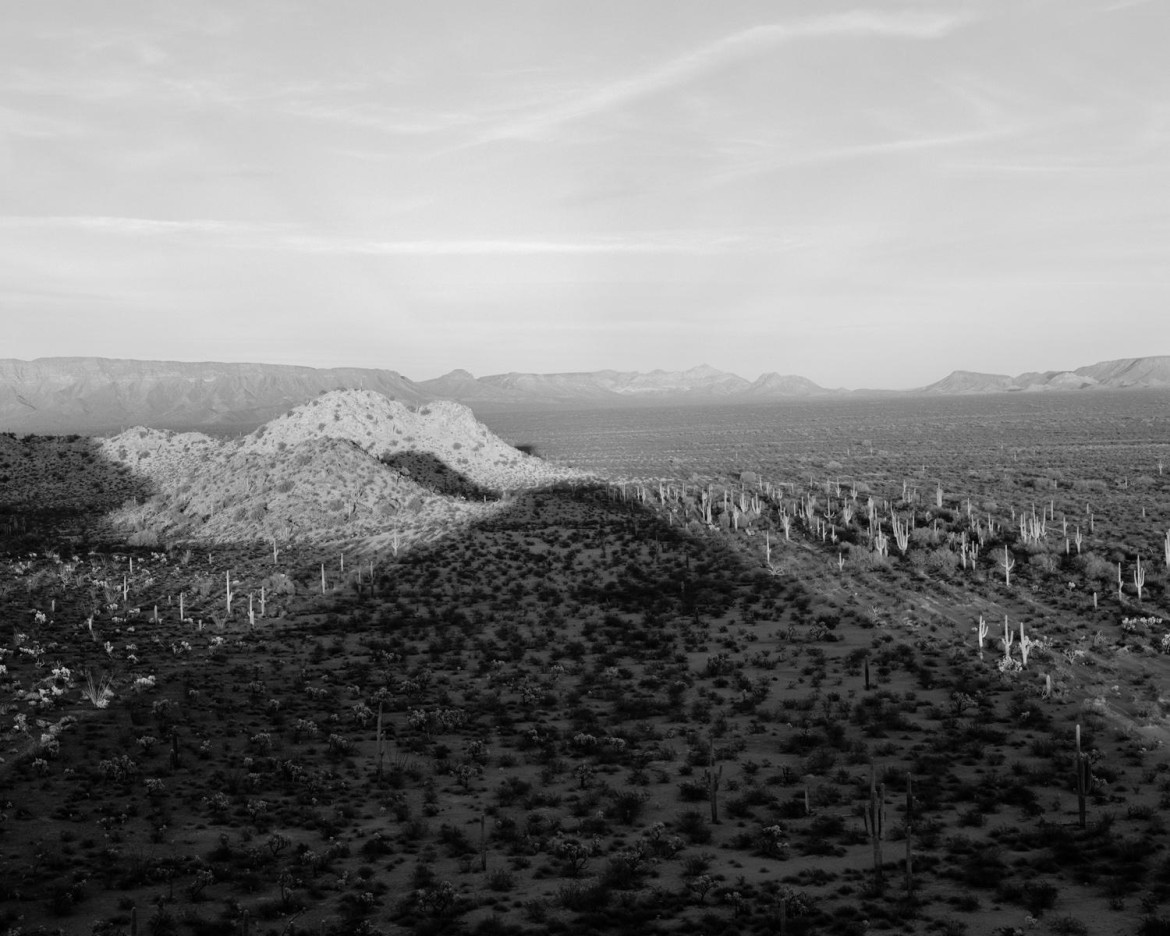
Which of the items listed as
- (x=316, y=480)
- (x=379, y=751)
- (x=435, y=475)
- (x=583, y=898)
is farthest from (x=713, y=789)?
(x=435, y=475)

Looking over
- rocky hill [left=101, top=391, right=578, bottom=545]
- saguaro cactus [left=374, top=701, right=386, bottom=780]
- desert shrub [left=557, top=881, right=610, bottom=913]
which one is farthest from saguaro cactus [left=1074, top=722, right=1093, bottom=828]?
rocky hill [left=101, top=391, right=578, bottom=545]

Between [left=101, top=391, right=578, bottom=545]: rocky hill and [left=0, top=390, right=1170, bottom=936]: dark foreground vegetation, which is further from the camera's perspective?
[left=101, top=391, right=578, bottom=545]: rocky hill

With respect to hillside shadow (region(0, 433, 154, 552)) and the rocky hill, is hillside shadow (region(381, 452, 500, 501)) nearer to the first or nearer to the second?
the rocky hill

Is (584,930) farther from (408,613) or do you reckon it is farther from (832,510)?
(832,510)

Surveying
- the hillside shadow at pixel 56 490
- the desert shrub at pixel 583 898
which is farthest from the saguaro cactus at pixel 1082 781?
the hillside shadow at pixel 56 490

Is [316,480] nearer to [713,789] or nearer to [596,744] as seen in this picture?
[596,744]

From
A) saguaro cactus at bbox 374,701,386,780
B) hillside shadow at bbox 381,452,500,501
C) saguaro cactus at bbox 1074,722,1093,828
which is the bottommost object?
saguaro cactus at bbox 374,701,386,780
